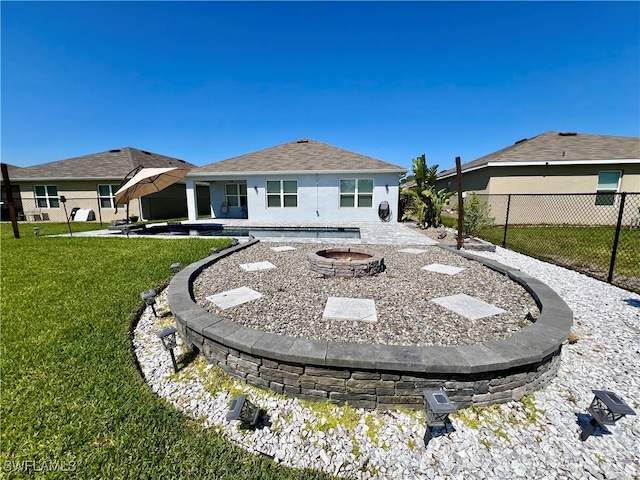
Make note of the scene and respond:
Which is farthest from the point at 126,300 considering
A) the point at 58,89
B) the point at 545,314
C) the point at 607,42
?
the point at 607,42

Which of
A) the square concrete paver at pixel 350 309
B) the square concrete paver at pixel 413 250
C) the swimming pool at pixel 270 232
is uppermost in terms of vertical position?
the swimming pool at pixel 270 232

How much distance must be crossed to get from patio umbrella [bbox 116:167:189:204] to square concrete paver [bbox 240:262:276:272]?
5.97 metres

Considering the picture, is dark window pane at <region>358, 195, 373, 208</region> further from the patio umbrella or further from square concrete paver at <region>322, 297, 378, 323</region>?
square concrete paver at <region>322, 297, 378, 323</region>

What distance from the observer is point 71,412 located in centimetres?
211

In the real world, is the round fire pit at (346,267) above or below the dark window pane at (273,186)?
below

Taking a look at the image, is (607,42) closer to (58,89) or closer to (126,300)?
(126,300)

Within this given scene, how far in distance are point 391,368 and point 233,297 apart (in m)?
2.65

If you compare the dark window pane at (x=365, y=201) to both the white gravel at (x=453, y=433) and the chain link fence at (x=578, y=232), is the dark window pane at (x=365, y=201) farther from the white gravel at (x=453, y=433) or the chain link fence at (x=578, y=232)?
the white gravel at (x=453, y=433)

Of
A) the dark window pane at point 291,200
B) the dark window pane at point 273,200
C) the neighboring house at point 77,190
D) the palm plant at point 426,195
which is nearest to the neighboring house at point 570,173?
the palm plant at point 426,195

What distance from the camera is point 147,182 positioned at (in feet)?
31.7

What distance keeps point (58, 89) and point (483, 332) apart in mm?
18650

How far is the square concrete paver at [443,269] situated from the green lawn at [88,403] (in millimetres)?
4458

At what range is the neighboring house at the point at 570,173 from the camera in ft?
40.9

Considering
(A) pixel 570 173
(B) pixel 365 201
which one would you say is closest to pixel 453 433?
(B) pixel 365 201
